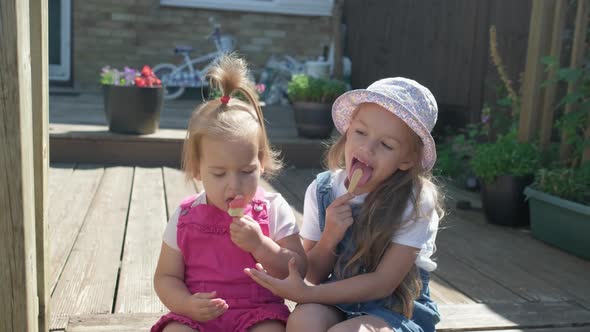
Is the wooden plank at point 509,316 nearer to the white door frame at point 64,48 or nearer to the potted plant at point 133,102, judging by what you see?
the potted plant at point 133,102

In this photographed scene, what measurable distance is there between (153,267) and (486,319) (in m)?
1.18

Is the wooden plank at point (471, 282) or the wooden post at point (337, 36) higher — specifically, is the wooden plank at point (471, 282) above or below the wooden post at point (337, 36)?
below

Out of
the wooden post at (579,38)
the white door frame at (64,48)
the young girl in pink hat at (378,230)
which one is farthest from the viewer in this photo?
the white door frame at (64,48)

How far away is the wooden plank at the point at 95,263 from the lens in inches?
83.4

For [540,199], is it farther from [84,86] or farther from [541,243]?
[84,86]

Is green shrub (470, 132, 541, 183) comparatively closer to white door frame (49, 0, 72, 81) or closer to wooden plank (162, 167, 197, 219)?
wooden plank (162, 167, 197, 219)

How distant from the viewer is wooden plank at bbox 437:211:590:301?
2.54 meters

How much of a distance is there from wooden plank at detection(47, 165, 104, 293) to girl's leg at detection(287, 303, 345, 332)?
87cm

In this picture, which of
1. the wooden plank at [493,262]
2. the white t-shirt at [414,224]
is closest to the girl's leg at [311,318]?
the white t-shirt at [414,224]

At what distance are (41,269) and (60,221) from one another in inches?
56.4

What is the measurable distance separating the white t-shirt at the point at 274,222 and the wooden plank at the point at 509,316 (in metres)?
0.59

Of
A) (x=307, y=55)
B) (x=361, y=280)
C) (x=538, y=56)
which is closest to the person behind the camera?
(x=361, y=280)

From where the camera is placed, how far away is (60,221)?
123 inches

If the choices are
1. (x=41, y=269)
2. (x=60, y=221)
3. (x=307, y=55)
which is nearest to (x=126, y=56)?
(x=307, y=55)
